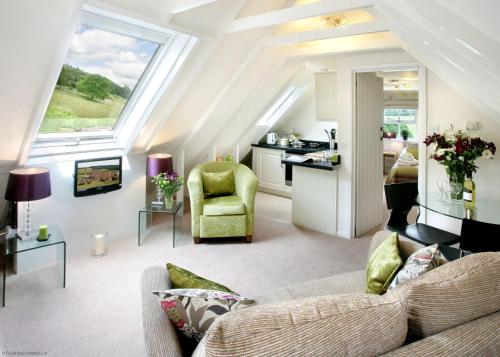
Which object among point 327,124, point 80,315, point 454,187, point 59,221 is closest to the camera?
point 80,315

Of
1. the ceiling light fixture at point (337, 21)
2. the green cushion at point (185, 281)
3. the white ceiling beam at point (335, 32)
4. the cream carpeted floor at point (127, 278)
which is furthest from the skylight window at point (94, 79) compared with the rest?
the green cushion at point (185, 281)

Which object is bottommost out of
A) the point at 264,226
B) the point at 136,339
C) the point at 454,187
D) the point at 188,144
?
the point at 136,339

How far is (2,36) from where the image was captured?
204 centimetres

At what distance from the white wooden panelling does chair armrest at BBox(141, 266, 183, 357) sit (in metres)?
2.95

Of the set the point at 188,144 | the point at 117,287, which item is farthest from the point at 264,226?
the point at 117,287

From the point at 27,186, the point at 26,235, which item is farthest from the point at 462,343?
the point at 26,235

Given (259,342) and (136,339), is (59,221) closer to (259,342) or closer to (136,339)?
(136,339)

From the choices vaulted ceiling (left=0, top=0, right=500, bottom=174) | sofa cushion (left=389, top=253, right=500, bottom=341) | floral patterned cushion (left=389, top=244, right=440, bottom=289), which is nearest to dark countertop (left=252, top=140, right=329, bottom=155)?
vaulted ceiling (left=0, top=0, right=500, bottom=174)

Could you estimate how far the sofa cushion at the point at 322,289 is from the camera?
75.7 inches

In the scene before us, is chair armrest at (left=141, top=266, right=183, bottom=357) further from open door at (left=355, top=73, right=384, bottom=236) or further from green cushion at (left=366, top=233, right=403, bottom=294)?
open door at (left=355, top=73, right=384, bottom=236)

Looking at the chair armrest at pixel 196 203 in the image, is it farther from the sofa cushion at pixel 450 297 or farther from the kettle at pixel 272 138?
the sofa cushion at pixel 450 297

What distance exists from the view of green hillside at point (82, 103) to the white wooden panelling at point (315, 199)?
235 cm

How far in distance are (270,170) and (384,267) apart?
456 centimetres

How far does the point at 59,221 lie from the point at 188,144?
2011 mm
